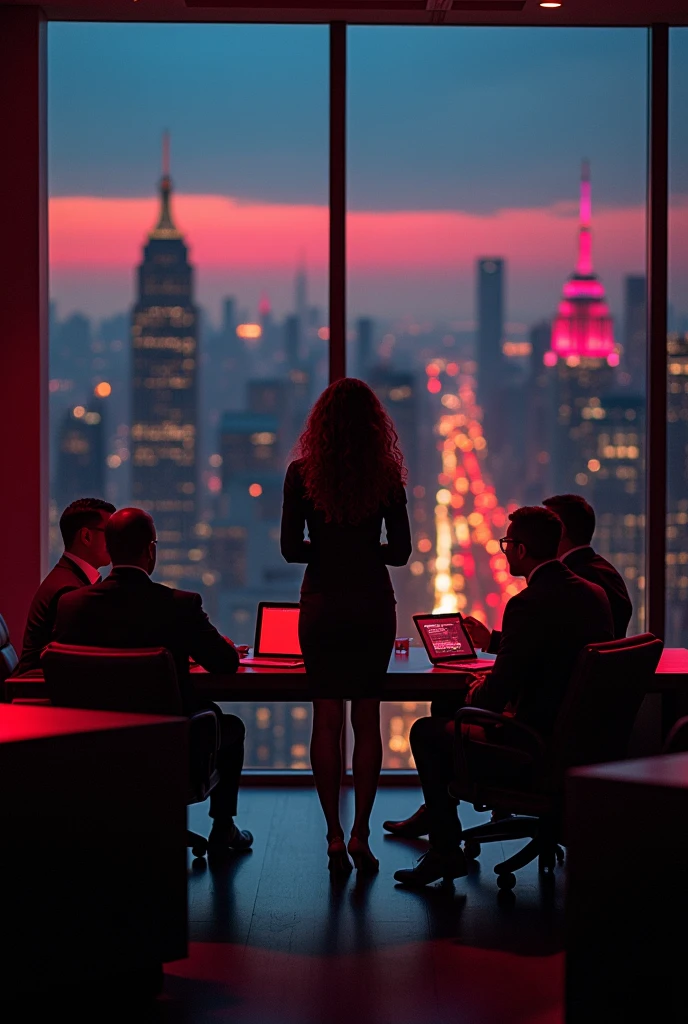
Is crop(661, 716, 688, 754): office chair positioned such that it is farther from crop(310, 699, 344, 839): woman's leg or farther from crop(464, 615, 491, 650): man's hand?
crop(310, 699, 344, 839): woman's leg

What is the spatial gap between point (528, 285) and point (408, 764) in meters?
2.45

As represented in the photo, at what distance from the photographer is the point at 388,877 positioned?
436cm

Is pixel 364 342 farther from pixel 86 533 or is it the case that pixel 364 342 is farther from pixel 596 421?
pixel 86 533

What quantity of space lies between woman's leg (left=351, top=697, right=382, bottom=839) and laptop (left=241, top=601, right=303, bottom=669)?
0.30 m

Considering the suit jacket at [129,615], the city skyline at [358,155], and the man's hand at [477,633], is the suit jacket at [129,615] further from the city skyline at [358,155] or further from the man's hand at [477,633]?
the city skyline at [358,155]

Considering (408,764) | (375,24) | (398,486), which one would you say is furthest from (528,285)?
(408,764)

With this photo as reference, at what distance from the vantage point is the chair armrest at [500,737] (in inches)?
149

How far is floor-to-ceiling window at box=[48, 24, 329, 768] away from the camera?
19.0ft

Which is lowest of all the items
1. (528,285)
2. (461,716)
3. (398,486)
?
(461,716)

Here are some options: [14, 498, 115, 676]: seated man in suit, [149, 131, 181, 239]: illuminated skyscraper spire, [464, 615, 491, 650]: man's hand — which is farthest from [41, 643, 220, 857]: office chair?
[149, 131, 181, 239]: illuminated skyscraper spire

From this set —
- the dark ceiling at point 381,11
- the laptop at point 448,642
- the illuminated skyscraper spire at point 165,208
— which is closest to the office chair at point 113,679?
the laptop at point 448,642

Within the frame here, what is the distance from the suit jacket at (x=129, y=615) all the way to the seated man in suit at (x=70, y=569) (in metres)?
0.37

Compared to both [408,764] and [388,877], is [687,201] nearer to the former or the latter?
[408,764]

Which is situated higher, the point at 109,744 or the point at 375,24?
the point at 375,24
